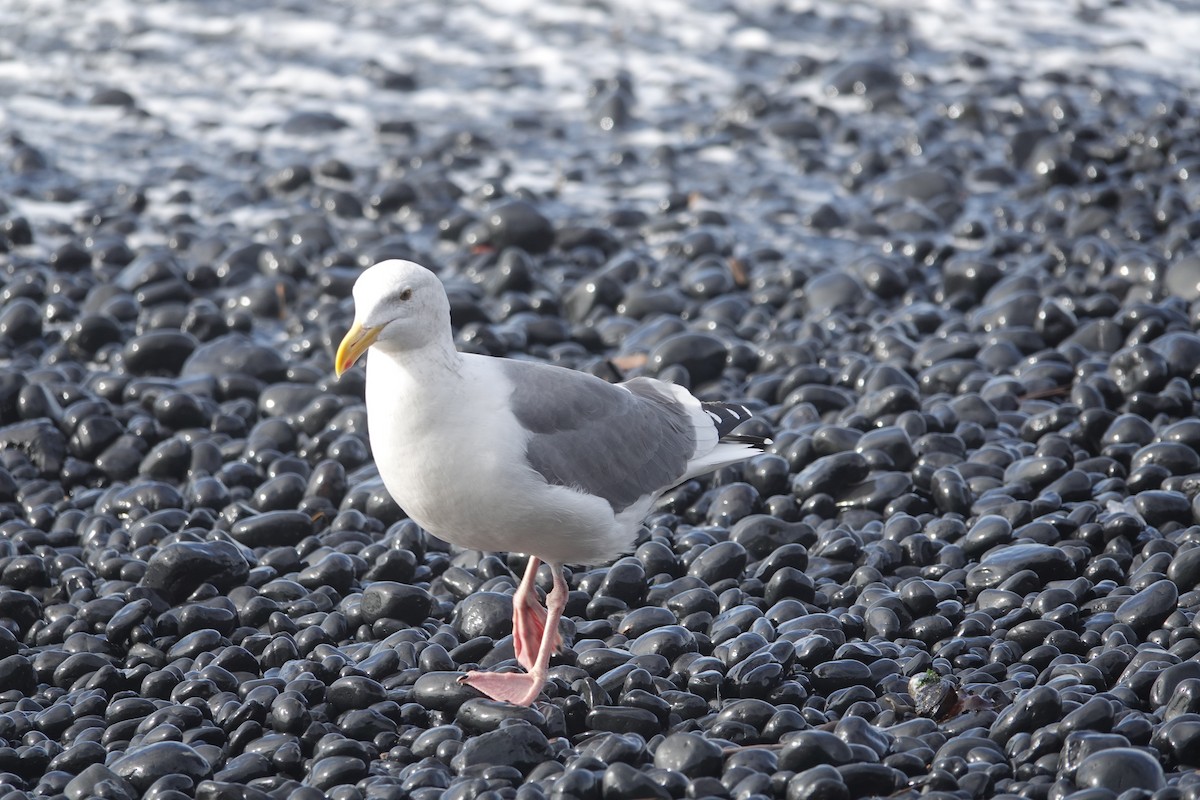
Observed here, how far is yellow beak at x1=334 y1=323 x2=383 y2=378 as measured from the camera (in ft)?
17.1

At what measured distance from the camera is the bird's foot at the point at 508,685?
18.0 ft

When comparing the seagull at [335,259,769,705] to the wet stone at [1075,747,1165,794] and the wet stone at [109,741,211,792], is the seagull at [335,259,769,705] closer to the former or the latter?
the wet stone at [109,741,211,792]

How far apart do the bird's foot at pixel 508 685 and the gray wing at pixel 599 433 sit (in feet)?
2.66

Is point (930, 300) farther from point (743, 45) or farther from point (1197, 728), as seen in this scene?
point (743, 45)

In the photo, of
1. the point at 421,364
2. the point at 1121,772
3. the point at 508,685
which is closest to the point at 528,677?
the point at 508,685

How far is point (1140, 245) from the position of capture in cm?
1004

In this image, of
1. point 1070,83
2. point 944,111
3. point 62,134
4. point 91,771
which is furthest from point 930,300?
point 62,134

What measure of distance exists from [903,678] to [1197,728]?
3.73 ft

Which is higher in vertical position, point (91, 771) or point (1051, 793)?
point (1051, 793)

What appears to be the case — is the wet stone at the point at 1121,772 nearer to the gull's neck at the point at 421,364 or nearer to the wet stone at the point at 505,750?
the wet stone at the point at 505,750

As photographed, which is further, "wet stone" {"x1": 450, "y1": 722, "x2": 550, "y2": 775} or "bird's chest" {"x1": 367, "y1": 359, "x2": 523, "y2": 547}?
"bird's chest" {"x1": 367, "y1": 359, "x2": 523, "y2": 547}

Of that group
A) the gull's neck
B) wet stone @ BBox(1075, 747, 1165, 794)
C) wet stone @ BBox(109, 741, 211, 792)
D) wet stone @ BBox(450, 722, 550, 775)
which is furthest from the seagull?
wet stone @ BBox(1075, 747, 1165, 794)

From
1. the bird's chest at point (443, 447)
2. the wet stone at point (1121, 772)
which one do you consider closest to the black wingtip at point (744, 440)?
the bird's chest at point (443, 447)

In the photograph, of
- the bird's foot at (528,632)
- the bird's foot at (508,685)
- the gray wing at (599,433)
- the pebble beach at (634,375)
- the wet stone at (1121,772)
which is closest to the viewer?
the wet stone at (1121,772)
